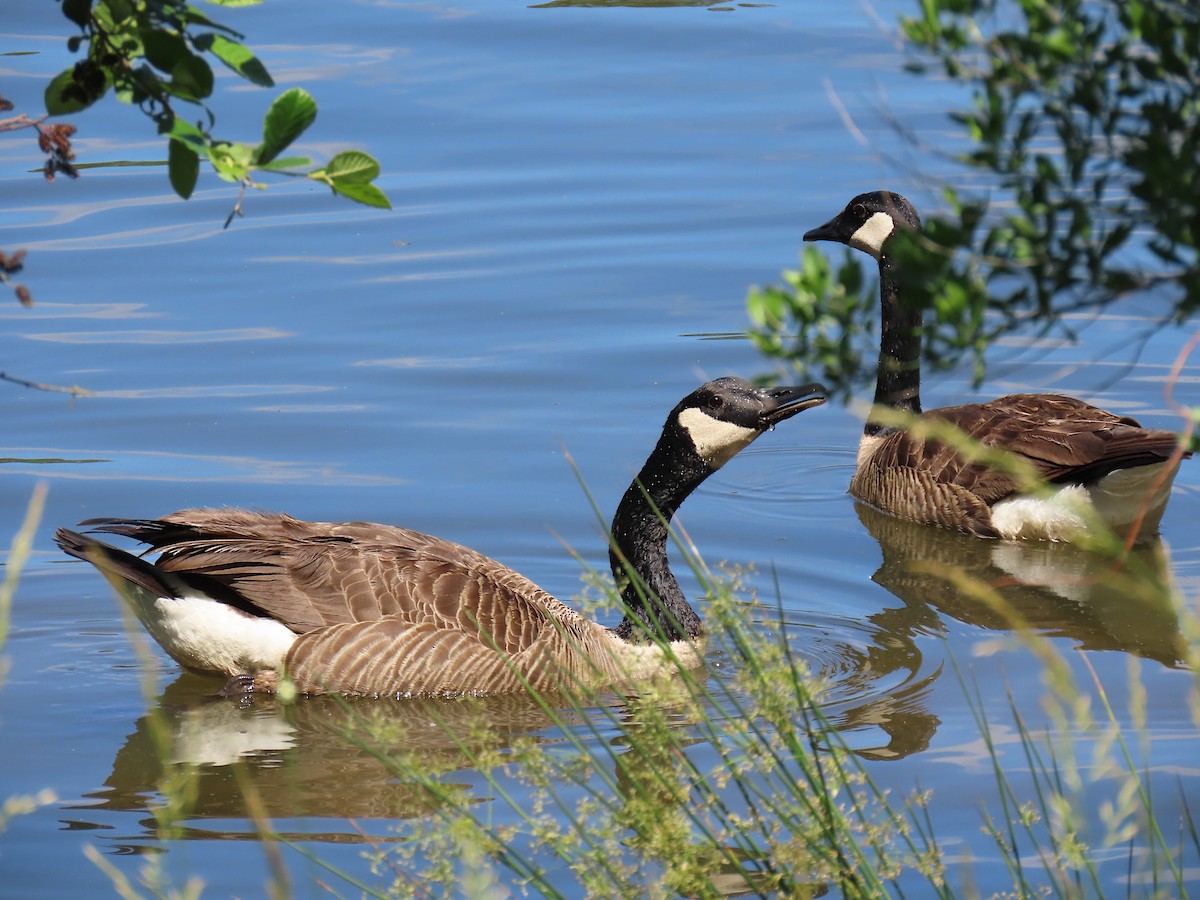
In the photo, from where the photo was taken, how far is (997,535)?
34.7 feet

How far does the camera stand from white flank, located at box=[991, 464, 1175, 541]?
10234mm

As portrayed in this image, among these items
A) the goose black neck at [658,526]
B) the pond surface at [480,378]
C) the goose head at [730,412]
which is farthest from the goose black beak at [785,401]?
the pond surface at [480,378]

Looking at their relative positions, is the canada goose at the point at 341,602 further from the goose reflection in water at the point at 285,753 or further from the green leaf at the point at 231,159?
the green leaf at the point at 231,159

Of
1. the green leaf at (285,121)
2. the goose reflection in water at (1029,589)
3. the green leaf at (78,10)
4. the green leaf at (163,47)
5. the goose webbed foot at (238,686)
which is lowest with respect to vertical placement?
the goose reflection in water at (1029,589)

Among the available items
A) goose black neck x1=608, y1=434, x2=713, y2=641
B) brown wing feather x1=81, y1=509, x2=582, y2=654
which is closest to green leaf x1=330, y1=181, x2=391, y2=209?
brown wing feather x1=81, y1=509, x2=582, y2=654

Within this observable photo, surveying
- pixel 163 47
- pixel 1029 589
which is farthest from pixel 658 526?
pixel 163 47

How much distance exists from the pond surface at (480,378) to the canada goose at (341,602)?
257 mm

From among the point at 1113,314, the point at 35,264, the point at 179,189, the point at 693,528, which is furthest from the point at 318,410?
the point at 179,189

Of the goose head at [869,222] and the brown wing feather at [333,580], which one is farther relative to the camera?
the goose head at [869,222]

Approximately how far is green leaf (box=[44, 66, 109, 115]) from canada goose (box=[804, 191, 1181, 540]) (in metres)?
6.53

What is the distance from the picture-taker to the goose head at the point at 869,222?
11.8m

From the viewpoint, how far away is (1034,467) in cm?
1025

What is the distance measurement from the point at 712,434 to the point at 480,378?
163 inches

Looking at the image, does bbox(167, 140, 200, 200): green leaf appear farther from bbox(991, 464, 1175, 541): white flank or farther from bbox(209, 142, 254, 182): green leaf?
bbox(991, 464, 1175, 541): white flank
